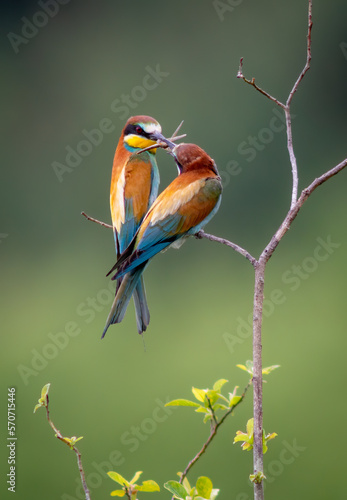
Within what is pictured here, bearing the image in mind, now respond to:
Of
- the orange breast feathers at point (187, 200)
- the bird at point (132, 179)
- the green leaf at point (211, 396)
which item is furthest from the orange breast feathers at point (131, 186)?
the green leaf at point (211, 396)

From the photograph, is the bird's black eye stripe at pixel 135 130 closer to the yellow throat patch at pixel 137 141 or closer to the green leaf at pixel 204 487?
the yellow throat patch at pixel 137 141

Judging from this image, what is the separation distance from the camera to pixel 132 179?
1234 mm

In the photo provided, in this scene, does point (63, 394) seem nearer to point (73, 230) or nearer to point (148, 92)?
point (73, 230)

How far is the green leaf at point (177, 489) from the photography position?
2.27ft

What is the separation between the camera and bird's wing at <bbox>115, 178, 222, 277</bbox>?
1.02 meters

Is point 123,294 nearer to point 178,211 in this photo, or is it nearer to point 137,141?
point 178,211

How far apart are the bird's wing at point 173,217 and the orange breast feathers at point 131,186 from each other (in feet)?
0.37

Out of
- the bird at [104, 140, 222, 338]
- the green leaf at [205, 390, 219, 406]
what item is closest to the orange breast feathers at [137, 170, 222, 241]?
the bird at [104, 140, 222, 338]

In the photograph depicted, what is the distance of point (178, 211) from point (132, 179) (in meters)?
0.17

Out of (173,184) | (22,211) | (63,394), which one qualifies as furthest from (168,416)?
(22,211)

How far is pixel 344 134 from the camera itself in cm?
656

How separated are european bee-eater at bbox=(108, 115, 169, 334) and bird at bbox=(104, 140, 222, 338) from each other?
0.08 metres

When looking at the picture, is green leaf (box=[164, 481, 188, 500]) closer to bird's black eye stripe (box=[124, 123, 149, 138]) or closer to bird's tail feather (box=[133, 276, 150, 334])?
bird's tail feather (box=[133, 276, 150, 334])

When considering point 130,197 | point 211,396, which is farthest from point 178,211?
point 211,396
